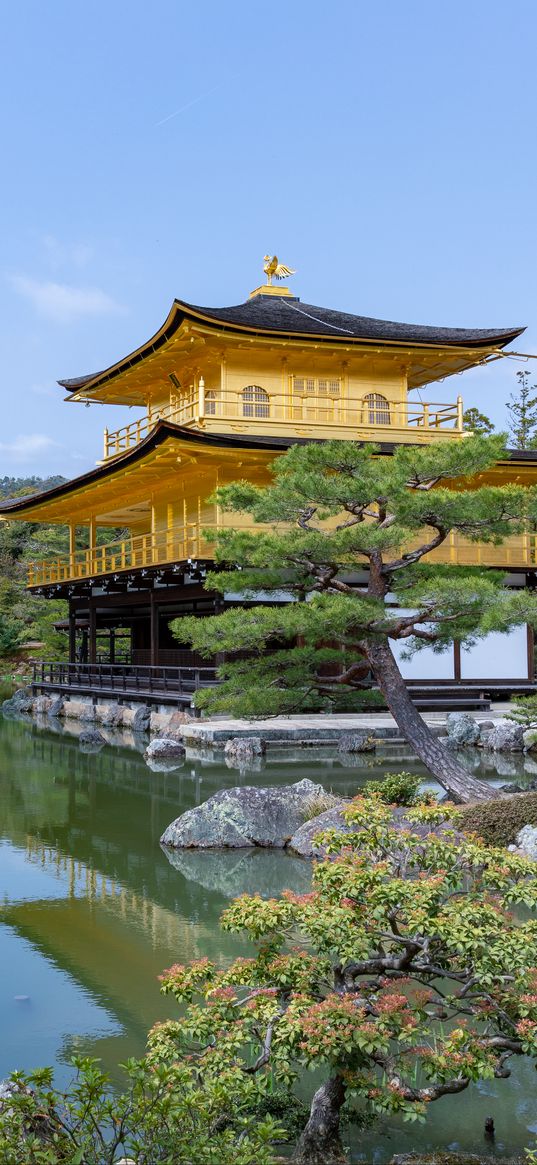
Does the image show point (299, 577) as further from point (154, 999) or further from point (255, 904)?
point (255, 904)

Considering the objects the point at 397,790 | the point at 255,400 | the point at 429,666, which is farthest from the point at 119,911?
the point at 255,400

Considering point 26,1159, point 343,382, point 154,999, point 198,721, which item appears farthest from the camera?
point 343,382

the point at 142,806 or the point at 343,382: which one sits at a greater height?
the point at 343,382

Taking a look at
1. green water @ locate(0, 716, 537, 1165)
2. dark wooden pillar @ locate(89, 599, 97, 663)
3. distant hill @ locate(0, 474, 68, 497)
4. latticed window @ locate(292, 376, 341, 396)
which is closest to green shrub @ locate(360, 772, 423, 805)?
green water @ locate(0, 716, 537, 1165)

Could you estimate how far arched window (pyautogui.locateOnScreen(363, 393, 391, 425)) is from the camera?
2775cm

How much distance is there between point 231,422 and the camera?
25.4 meters

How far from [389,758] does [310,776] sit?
100 inches

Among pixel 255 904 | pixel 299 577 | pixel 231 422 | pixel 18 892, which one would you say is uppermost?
pixel 231 422

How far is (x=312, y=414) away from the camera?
27.3 metres

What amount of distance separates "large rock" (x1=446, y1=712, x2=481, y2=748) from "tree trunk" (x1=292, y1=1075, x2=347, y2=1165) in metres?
15.0

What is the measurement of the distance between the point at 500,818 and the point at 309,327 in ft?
63.4

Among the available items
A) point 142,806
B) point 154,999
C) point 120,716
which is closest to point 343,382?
→ point 120,716

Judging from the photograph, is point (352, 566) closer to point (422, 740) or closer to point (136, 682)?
point (422, 740)

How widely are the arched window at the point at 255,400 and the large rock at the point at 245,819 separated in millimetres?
16752
